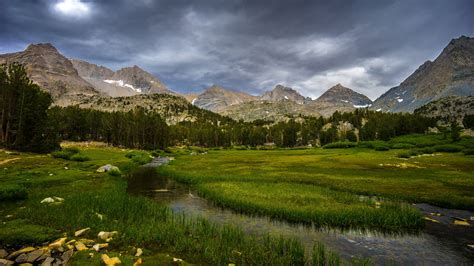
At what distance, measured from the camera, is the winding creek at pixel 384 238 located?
19625 mm

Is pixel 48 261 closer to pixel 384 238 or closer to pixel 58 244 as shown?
pixel 58 244

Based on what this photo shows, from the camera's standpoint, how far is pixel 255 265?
56.1 feet

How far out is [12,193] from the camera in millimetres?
29031

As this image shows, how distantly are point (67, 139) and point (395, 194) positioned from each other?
565ft

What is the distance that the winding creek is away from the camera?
19625mm

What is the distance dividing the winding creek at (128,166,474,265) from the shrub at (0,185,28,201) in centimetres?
1507

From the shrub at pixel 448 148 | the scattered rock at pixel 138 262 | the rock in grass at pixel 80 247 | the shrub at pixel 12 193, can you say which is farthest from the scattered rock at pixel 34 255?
the shrub at pixel 448 148

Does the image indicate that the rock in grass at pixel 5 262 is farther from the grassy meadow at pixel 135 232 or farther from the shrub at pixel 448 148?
the shrub at pixel 448 148

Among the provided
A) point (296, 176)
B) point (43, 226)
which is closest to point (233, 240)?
point (43, 226)

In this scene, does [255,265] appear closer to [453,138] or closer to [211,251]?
[211,251]

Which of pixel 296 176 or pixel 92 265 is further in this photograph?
pixel 296 176

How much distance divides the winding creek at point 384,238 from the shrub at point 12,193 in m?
15.1

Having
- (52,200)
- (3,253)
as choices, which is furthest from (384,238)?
(52,200)

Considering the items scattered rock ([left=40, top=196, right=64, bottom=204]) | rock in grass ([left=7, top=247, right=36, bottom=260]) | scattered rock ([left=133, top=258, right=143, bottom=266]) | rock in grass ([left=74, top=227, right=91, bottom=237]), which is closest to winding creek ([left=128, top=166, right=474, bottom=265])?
scattered rock ([left=133, top=258, right=143, bottom=266])
